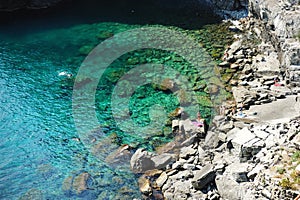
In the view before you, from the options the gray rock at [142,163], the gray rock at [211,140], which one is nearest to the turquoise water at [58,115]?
the gray rock at [142,163]

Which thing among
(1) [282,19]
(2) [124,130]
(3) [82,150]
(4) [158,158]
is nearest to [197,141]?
(4) [158,158]

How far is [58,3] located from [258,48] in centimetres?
3021

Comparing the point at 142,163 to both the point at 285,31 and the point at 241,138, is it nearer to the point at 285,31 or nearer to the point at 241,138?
the point at 241,138

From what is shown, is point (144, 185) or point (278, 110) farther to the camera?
point (278, 110)

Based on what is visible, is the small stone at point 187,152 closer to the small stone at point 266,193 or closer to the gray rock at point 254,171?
the gray rock at point 254,171

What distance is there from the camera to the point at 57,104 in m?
30.3

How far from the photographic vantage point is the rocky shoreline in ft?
60.6

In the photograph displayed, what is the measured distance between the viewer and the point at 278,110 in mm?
24516

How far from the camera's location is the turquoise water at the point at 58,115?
22.8m

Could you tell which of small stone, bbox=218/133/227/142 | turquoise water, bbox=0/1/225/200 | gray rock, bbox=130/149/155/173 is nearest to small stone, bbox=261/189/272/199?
small stone, bbox=218/133/227/142

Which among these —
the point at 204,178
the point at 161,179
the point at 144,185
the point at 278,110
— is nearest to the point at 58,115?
the point at 144,185

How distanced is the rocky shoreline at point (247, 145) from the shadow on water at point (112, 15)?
12501 millimetres

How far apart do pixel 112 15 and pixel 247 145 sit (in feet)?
102

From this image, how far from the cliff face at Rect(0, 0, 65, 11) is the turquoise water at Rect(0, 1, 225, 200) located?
786cm
